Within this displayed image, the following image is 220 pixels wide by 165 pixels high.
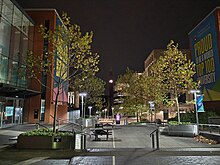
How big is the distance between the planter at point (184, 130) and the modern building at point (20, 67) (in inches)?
447

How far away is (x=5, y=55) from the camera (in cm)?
2223

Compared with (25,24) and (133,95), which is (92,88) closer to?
(133,95)

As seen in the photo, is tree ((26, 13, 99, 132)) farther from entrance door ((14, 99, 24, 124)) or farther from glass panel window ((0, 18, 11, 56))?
entrance door ((14, 99, 24, 124))

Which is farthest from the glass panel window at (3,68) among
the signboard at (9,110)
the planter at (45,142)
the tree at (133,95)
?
the tree at (133,95)

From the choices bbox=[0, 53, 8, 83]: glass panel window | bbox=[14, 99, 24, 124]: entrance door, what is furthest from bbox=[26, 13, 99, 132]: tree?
bbox=[14, 99, 24, 124]: entrance door

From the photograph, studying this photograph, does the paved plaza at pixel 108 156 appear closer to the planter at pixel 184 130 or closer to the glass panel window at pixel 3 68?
the planter at pixel 184 130

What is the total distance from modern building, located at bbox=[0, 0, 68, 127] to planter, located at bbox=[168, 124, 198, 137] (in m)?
11.4

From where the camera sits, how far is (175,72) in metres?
19.0

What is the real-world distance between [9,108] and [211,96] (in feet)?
87.0

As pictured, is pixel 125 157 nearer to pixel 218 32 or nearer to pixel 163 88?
pixel 163 88

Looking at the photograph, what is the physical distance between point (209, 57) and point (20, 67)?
25069 mm

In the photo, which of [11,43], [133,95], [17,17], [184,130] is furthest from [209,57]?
[17,17]

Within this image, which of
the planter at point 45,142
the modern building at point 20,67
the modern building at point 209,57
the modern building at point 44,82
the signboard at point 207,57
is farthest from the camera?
the modern building at point 44,82

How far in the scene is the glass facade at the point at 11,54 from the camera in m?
22.0
